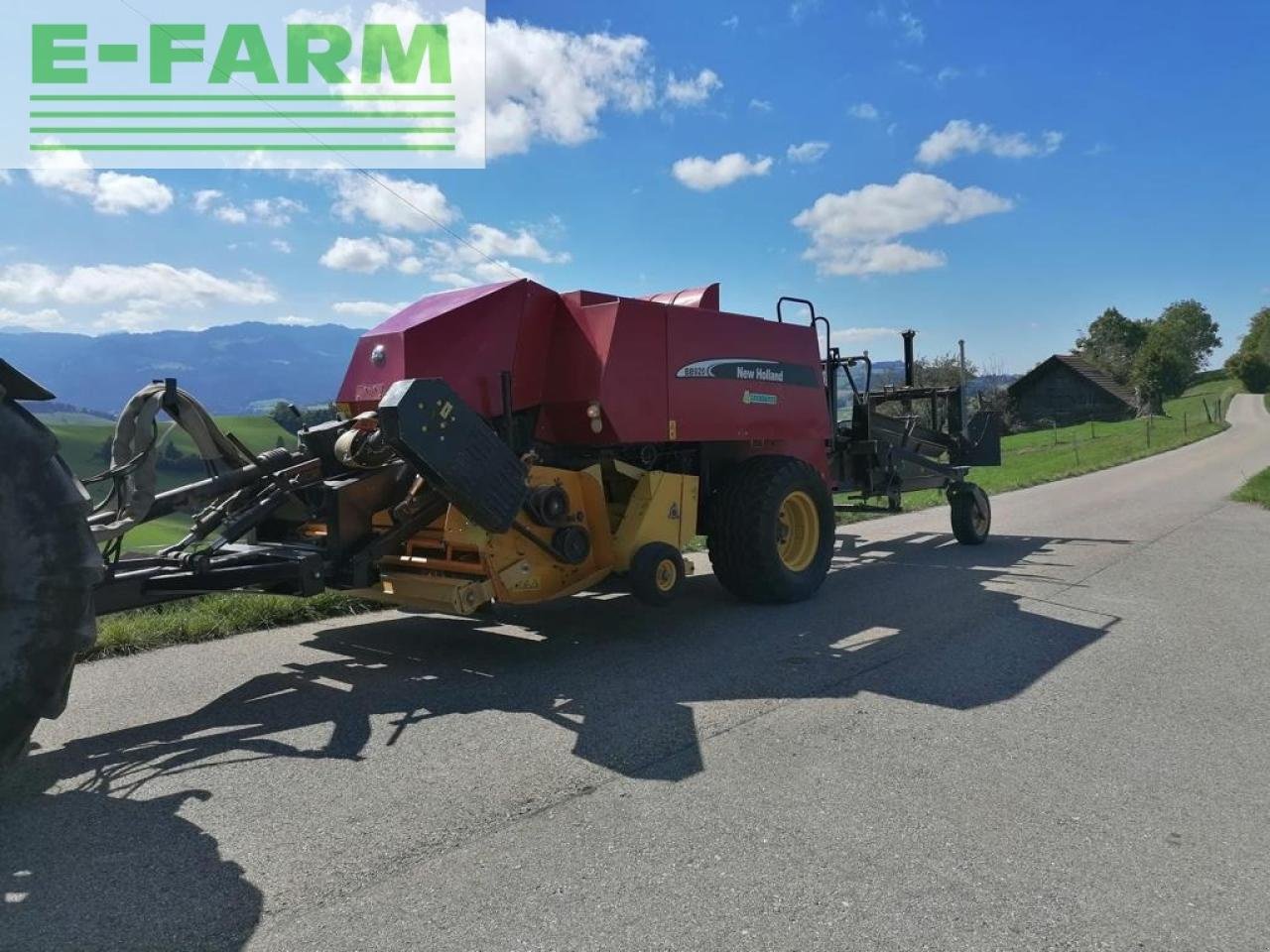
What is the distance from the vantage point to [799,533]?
25.9 ft

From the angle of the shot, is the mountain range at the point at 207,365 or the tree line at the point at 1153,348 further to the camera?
the tree line at the point at 1153,348

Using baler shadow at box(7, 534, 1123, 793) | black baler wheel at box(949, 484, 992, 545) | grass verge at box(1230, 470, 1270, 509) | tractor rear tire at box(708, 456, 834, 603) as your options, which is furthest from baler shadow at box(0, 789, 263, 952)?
grass verge at box(1230, 470, 1270, 509)

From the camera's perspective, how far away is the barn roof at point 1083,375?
6588 cm

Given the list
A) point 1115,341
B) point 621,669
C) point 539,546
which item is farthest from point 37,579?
point 1115,341

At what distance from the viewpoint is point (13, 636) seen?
312 centimetres

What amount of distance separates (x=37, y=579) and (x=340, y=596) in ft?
12.8

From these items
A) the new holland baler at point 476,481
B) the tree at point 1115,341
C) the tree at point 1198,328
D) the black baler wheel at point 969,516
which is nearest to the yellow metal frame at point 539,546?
the new holland baler at point 476,481

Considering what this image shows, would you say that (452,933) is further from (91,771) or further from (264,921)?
(91,771)

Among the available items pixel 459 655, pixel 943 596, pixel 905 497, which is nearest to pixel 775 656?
pixel 459 655

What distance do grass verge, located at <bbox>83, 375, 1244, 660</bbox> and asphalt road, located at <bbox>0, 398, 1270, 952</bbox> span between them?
11.0 inches

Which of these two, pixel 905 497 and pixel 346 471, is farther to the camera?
pixel 905 497

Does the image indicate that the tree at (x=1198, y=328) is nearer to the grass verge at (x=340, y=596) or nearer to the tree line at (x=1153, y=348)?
the tree line at (x=1153, y=348)

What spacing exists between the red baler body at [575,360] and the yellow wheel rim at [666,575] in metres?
0.89

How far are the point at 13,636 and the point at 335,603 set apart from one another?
3887 millimetres
